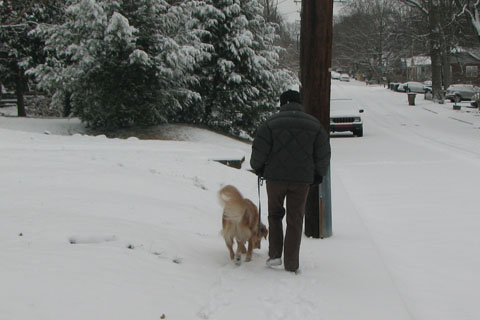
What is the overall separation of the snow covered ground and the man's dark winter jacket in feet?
3.61

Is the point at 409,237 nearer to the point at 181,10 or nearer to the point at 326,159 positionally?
the point at 326,159

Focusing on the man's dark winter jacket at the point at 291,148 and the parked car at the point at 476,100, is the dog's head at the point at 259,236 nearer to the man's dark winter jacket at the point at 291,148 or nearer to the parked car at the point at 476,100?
the man's dark winter jacket at the point at 291,148

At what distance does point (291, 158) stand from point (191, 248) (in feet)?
5.22

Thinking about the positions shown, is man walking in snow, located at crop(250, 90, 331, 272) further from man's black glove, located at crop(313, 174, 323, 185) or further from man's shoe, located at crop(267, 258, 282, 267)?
man's shoe, located at crop(267, 258, 282, 267)

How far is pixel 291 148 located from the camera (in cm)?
533

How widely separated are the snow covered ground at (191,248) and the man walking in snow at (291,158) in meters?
0.61

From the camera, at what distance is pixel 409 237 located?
738 centimetres

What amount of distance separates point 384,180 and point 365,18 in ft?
307

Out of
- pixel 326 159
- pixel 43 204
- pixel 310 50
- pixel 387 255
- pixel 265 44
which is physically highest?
pixel 265 44

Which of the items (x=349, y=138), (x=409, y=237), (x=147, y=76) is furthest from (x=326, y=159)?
(x=349, y=138)

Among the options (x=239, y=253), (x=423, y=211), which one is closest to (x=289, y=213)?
(x=239, y=253)

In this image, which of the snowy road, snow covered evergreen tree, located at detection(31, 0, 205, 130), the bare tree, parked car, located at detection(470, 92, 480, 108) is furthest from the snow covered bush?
parked car, located at detection(470, 92, 480, 108)

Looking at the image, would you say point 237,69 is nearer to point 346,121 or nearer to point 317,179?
point 346,121

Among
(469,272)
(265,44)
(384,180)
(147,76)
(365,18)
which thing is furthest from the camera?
(365,18)
